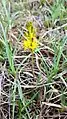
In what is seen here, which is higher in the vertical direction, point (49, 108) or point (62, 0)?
point (62, 0)

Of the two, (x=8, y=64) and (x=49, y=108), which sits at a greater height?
(x=8, y=64)

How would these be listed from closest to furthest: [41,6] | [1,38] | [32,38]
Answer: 1. [32,38]
2. [1,38]
3. [41,6]

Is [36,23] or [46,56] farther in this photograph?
[36,23]

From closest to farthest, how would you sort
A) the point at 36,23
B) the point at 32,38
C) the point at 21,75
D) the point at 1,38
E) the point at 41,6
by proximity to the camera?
the point at 32,38 → the point at 21,75 → the point at 1,38 → the point at 36,23 → the point at 41,6

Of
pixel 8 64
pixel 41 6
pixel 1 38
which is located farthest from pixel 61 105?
pixel 41 6

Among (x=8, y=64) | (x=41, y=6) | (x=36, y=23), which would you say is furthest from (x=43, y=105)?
(x=41, y=6)

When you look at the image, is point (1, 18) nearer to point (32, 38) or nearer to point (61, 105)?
point (32, 38)

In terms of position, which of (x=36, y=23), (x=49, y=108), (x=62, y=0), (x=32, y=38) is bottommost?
(x=49, y=108)

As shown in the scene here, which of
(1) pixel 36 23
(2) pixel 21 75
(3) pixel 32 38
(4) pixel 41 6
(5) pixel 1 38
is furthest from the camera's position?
(4) pixel 41 6

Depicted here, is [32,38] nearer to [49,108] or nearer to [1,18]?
[49,108]
